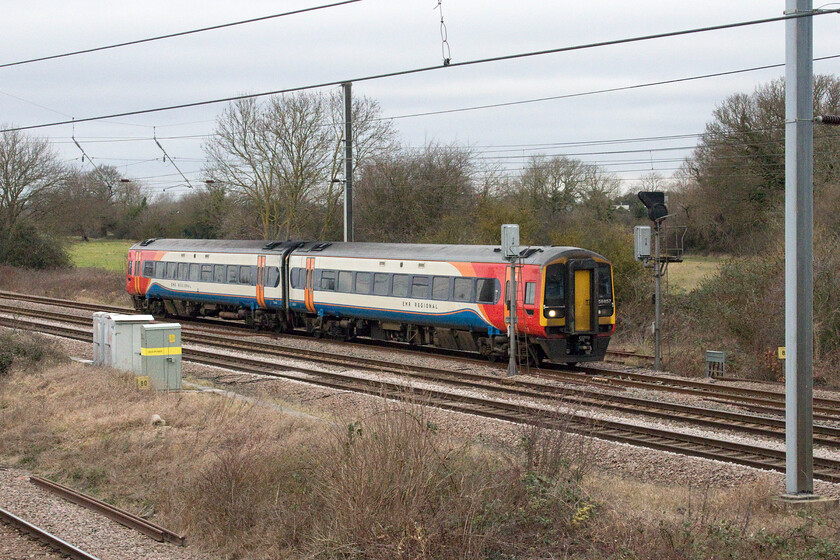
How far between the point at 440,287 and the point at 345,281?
3894mm

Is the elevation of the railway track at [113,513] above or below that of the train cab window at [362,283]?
below

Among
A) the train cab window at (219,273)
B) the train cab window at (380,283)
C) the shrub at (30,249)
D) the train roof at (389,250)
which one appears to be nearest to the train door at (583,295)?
the train roof at (389,250)

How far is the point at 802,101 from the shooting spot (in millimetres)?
8516

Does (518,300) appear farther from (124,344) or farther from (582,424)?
(124,344)

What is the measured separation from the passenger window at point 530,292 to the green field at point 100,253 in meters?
35.2

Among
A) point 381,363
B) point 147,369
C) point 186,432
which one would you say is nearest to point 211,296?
point 381,363

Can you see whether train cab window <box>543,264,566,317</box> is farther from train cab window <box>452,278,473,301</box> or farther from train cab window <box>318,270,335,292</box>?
train cab window <box>318,270,335,292</box>

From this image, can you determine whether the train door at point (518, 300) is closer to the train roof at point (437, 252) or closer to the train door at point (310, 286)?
the train roof at point (437, 252)

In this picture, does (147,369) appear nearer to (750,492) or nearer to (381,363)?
(381,363)

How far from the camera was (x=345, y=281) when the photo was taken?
2370cm

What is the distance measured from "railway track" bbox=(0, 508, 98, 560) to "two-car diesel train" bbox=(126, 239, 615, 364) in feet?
39.3

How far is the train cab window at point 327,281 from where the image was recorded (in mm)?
24188

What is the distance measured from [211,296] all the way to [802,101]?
23.3m

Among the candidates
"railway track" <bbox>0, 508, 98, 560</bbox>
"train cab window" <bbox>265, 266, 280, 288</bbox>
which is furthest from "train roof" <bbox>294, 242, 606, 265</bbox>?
"railway track" <bbox>0, 508, 98, 560</bbox>
